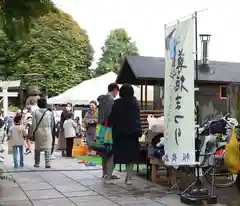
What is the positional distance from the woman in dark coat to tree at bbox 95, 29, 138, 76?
39791 millimetres

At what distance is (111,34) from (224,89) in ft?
131

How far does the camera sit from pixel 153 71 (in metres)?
12.2

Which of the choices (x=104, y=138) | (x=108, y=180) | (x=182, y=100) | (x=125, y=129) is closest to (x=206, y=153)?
(x=182, y=100)

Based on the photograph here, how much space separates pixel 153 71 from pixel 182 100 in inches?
239

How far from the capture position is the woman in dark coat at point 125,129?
7844 mm

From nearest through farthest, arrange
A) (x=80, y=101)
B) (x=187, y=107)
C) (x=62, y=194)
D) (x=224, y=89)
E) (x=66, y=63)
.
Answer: (x=187, y=107) < (x=62, y=194) < (x=224, y=89) < (x=80, y=101) < (x=66, y=63)

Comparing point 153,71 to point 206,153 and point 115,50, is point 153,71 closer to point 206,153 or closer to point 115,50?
point 206,153

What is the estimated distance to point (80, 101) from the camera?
2027 cm

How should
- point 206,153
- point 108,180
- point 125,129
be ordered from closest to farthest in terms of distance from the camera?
point 206,153 < point 125,129 < point 108,180

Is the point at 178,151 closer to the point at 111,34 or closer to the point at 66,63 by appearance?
the point at 66,63

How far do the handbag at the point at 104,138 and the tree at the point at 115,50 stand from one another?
3946 centimetres

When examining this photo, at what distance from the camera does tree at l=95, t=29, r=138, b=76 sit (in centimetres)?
4866

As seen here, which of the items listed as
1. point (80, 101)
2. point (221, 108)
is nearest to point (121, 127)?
point (221, 108)

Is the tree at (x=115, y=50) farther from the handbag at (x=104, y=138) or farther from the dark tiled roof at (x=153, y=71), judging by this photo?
the handbag at (x=104, y=138)
